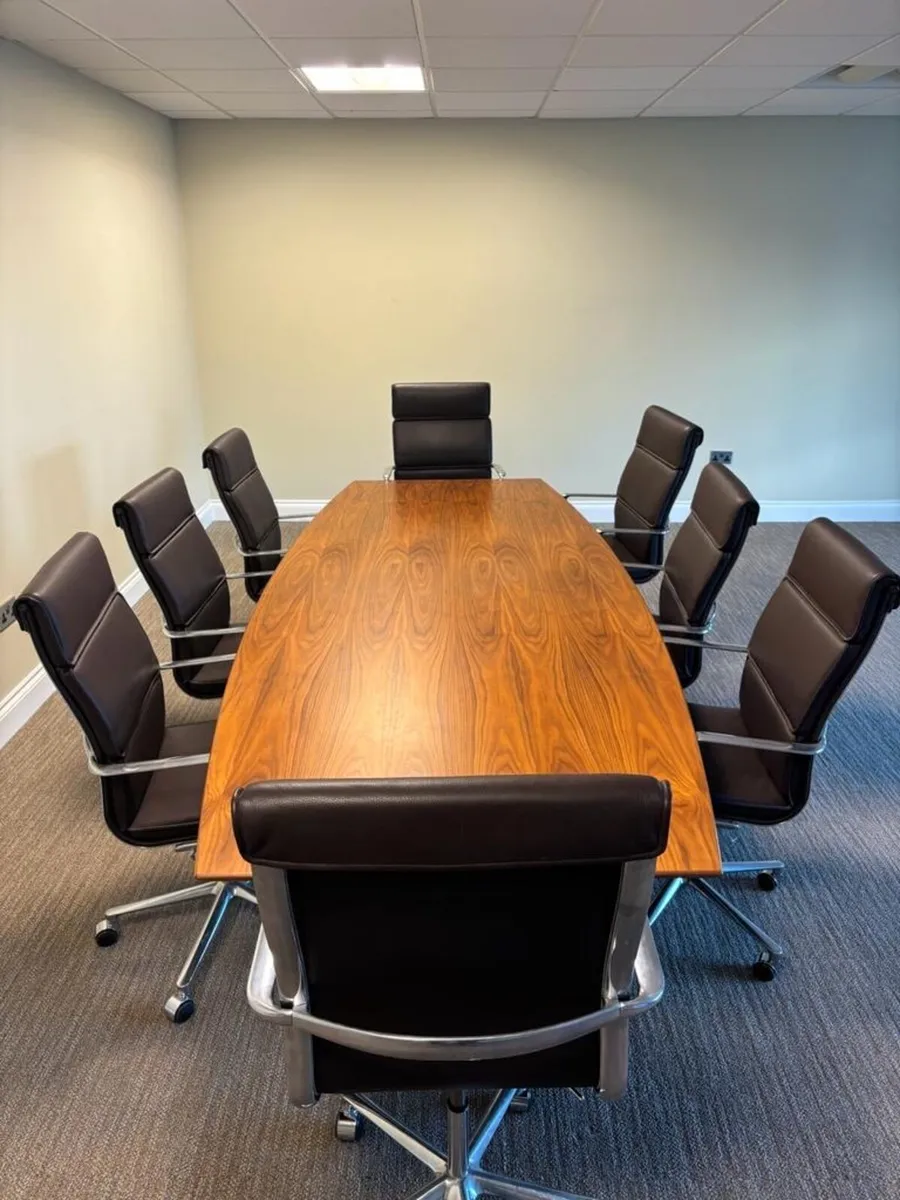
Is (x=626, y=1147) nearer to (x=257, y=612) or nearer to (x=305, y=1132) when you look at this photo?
(x=305, y=1132)

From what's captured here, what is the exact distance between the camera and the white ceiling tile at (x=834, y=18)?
244cm

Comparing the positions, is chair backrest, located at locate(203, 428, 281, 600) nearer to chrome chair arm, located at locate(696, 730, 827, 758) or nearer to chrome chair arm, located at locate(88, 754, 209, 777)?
chrome chair arm, located at locate(88, 754, 209, 777)

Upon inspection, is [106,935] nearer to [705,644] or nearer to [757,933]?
[757,933]

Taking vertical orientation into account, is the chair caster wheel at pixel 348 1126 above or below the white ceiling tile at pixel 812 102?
below

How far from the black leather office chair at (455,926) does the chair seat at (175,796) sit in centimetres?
66

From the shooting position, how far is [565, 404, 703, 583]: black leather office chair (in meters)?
→ 2.80

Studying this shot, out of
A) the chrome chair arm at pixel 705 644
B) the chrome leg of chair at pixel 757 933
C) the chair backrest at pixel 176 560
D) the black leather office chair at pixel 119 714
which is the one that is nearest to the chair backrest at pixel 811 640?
the chrome chair arm at pixel 705 644

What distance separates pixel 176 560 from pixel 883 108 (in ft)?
14.1

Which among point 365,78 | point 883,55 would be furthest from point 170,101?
point 883,55

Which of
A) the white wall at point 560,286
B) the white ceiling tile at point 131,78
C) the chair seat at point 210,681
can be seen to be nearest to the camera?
the chair seat at point 210,681

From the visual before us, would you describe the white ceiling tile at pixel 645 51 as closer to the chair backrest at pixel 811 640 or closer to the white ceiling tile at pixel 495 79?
the white ceiling tile at pixel 495 79

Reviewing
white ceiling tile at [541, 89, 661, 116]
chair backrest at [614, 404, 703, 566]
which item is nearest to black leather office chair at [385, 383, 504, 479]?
chair backrest at [614, 404, 703, 566]

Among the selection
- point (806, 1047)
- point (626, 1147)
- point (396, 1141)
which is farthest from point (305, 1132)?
point (806, 1047)

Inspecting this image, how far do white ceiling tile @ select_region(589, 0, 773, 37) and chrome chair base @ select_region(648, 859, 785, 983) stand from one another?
2530 mm
